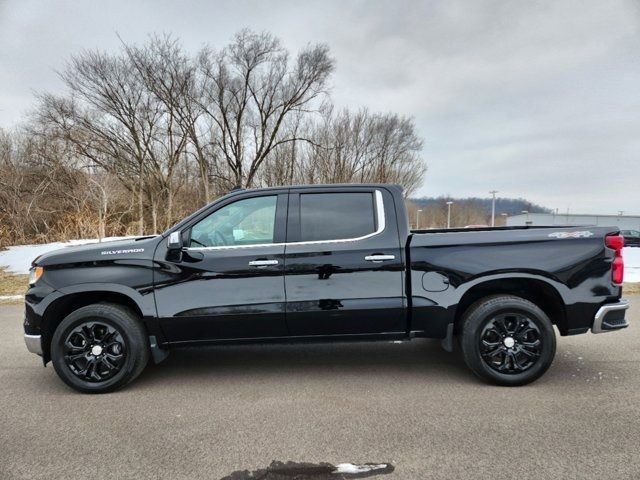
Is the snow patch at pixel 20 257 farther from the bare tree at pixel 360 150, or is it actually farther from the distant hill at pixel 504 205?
the distant hill at pixel 504 205

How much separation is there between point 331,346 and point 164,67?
83.6 feet

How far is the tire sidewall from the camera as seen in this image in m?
3.72

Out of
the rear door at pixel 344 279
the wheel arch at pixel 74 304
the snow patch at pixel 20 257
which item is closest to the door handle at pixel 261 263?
the rear door at pixel 344 279

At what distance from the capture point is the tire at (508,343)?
3738 millimetres

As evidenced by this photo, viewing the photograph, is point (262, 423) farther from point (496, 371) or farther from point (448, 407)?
point (496, 371)

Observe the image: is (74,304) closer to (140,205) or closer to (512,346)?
(512,346)

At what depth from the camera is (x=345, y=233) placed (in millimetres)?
3889

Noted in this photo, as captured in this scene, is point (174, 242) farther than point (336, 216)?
No

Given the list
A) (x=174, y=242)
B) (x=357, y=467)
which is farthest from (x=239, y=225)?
(x=357, y=467)

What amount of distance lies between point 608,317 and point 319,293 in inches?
105

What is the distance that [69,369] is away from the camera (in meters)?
3.75

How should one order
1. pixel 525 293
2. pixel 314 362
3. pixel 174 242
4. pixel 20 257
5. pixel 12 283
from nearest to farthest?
1. pixel 174 242
2. pixel 525 293
3. pixel 314 362
4. pixel 12 283
5. pixel 20 257

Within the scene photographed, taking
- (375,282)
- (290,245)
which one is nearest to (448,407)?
(375,282)

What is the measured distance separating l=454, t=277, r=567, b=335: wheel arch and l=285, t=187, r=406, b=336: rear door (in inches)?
25.6
